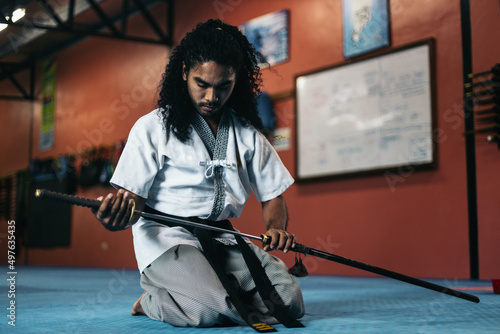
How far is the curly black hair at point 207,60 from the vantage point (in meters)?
1.85

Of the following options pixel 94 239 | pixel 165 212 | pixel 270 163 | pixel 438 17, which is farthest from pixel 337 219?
pixel 94 239

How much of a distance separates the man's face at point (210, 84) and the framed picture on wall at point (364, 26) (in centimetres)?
253

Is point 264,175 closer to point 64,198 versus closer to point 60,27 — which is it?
point 64,198

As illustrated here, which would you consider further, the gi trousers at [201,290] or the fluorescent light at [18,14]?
the fluorescent light at [18,14]

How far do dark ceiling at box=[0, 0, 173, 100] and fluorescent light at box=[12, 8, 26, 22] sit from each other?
4 centimetres

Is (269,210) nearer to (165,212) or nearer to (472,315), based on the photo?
(165,212)

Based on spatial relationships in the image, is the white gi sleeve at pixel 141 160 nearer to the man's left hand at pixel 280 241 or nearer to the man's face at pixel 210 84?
the man's face at pixel 210 84

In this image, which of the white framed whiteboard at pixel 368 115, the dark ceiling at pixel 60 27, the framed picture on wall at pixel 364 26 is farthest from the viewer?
the dark ceiling at pixel 60 27

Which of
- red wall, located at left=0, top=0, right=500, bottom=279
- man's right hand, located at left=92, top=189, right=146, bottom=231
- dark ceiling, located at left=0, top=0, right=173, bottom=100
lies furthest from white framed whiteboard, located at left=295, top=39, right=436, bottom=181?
man's right hand, located at left=92, top=189, right=146, bottom=231

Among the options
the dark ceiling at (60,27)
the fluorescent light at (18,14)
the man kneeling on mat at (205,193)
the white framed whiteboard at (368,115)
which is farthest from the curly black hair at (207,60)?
the fluorescent light at (18,14)

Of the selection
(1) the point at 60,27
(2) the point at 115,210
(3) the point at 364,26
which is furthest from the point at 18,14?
(2) the point at 115,210

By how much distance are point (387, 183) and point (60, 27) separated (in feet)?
11.2

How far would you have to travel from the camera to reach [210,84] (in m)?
1.81

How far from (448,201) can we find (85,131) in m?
4.92
